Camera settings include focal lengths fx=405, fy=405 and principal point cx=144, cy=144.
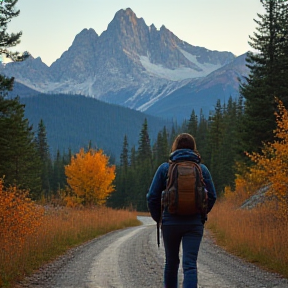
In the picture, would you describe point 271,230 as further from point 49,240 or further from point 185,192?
point 185,192

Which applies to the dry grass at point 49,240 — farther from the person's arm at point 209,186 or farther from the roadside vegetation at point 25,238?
the person's arm at point 209,186

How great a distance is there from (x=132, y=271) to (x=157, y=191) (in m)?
4.29

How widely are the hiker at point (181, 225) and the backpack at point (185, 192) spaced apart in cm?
12

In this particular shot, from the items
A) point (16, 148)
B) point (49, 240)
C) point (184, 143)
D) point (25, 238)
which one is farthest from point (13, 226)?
point (16, 148)

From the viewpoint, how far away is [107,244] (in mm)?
14711

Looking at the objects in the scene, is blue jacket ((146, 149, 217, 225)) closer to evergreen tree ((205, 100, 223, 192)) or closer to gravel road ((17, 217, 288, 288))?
gravel road ((17, 217, 288, 288))

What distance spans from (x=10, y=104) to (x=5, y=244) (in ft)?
40.3

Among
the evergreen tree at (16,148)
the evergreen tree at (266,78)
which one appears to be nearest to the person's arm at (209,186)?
the evergreen tree at (16,148)

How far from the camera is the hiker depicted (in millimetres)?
4945

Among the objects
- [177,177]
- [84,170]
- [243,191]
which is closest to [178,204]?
[177,177]

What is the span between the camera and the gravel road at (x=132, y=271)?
764cm

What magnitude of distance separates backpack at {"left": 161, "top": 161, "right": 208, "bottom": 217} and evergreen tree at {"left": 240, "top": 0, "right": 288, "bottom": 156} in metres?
22.8

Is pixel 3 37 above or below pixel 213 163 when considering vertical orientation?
above

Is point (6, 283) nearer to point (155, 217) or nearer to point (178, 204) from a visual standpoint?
point (155, 217)
